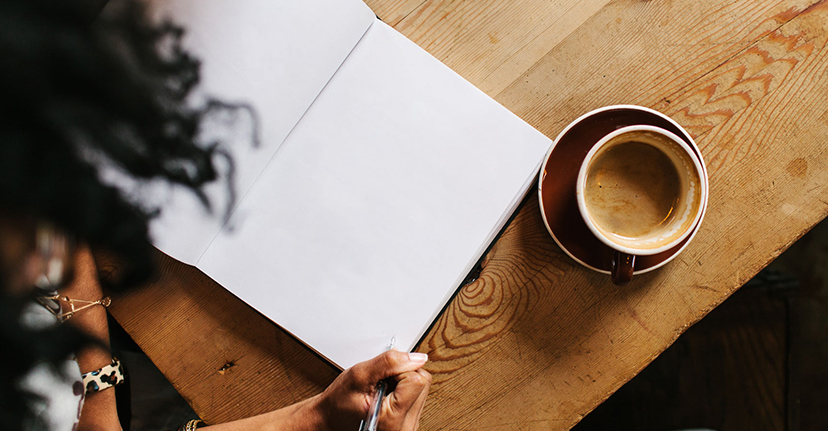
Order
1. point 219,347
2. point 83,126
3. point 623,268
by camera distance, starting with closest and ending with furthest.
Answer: point 83,126 < point 623,268 < point 219,347

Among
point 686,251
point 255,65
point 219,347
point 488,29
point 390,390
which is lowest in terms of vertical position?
Answer: point 686,251

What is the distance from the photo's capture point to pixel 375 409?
1.55 feet

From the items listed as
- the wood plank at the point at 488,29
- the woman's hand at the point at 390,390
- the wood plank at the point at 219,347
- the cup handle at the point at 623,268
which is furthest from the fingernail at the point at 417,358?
the wood plank at the point at 488,29

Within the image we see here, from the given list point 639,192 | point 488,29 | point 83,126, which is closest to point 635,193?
point 639,192

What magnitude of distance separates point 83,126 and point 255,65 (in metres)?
0.20

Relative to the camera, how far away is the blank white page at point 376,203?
0.52 metres

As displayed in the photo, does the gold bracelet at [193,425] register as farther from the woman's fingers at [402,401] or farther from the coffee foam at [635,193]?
the coffee foam at [635,193]

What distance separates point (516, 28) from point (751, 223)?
387mm

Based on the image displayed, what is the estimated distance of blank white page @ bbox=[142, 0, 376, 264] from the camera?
18.2 inches

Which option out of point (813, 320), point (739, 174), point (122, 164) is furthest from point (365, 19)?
point (813, 320)

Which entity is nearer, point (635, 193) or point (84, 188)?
point (84, 188)

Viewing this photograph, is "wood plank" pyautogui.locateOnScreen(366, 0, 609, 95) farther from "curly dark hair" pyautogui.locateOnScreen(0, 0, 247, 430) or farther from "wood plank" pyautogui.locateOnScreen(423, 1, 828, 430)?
"curly dark hair" pyautogui.locateOnScreen(0, 0, 247, 430)

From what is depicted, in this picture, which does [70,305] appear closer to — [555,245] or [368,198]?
[368,198]

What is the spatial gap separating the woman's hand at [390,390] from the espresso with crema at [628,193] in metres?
0.28
